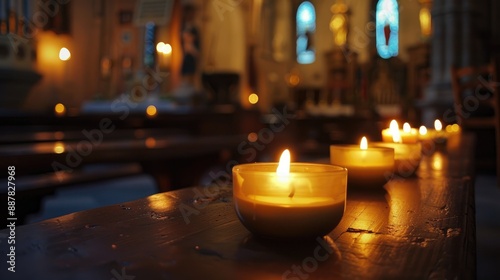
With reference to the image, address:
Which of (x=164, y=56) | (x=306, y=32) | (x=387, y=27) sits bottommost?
(x=164, y=56)

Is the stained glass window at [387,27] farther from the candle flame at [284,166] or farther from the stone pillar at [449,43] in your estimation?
the candle flame at [284,166]

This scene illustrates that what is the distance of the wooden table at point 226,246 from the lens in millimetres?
424

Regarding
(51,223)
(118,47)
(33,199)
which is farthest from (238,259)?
(118,47)

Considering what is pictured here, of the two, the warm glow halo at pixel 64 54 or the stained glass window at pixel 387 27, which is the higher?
the stained glass window at pixel 387 27

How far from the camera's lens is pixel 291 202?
20.1 inches
